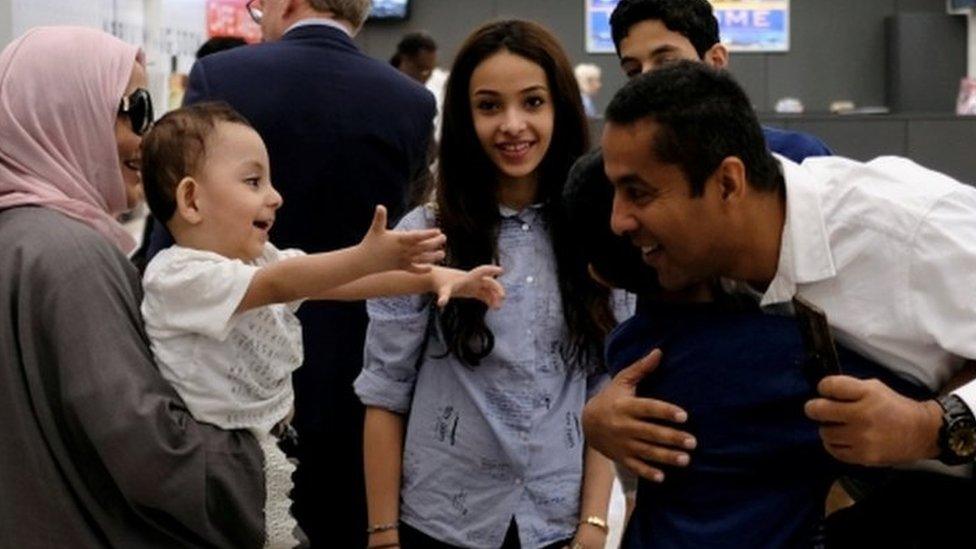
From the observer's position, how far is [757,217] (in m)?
1.61

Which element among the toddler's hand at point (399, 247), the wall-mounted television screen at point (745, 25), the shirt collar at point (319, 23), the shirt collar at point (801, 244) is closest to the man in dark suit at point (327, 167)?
the shirt collar at point (319, 23)

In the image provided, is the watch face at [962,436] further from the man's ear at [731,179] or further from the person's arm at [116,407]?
the person's arm at [116,407]

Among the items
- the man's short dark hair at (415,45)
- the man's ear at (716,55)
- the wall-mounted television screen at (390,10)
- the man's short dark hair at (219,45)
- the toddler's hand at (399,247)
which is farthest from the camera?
the wall-mounted television screen at (390,10)

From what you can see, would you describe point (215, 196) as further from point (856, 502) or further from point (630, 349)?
point (856, 502)

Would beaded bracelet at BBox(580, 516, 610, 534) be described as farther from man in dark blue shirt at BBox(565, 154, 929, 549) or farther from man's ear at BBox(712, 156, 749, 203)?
man's ear at BBox(712, 156, 749, 203)

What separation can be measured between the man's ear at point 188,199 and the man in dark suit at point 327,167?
2.69 feet

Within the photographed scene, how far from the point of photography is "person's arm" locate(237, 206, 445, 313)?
1.91 metres

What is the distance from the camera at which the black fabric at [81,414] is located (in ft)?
6.49

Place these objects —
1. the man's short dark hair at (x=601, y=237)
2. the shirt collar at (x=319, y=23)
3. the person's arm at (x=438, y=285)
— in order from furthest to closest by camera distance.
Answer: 1. the shirt collar at (x=319, y=23)
2. the person's arm at (x=438, y=285)
3. the man's short dark hair at (x=601, y=237)

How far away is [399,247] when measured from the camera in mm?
1912

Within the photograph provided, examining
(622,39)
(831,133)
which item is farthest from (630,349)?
(831,133)

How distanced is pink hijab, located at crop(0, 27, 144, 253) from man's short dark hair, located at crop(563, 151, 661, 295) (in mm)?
697

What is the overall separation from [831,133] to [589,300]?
35.1ft

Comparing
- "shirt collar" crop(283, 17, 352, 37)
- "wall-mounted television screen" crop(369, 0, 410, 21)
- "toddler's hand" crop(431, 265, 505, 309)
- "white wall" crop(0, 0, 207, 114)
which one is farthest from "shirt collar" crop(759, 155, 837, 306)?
"wall-mounted television screen" crop(369, 0, 410, 21)
